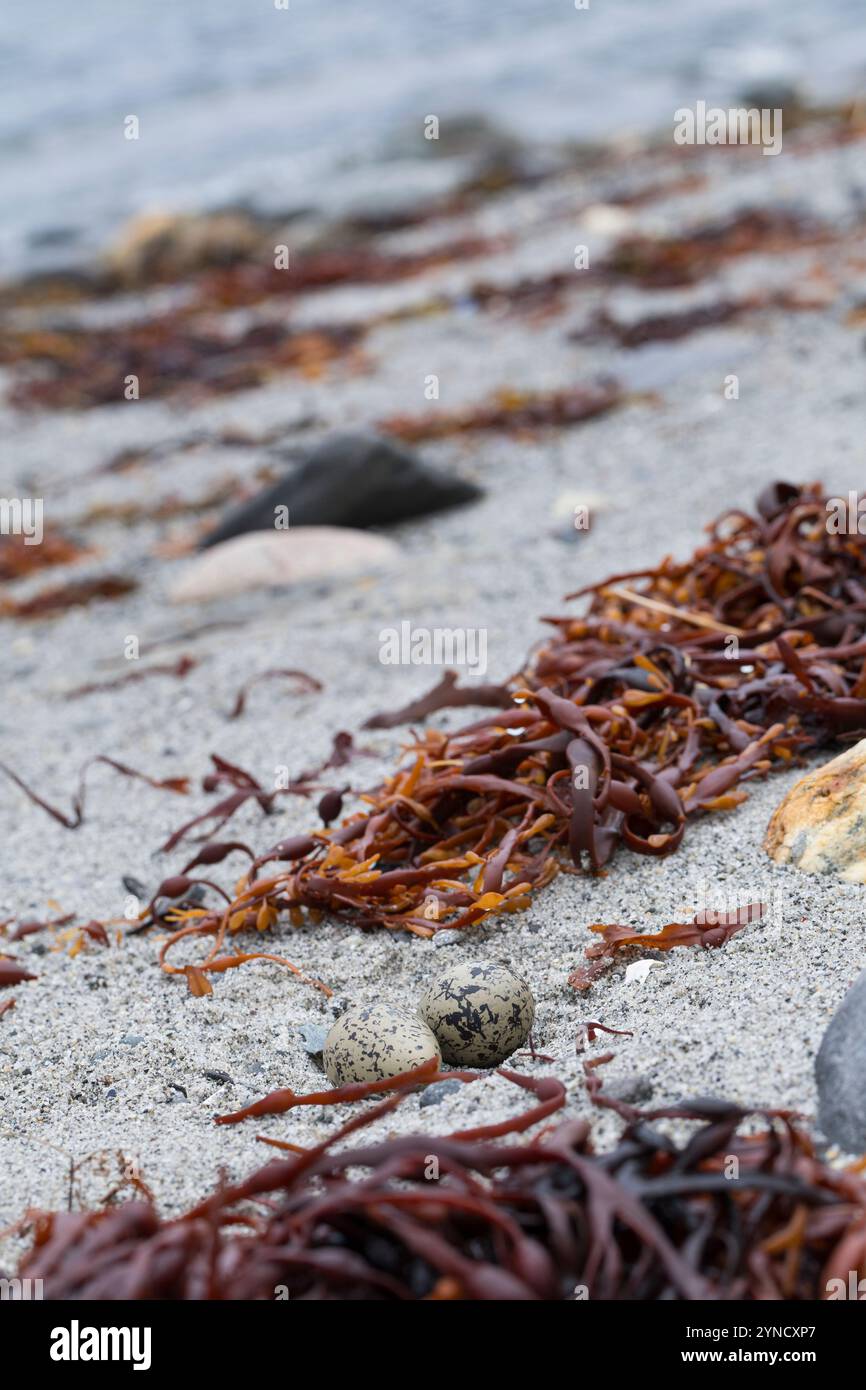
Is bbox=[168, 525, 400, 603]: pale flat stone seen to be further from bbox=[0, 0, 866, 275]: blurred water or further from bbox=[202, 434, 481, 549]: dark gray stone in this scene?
bbox=[0, 0, 866, 275]: blurred water

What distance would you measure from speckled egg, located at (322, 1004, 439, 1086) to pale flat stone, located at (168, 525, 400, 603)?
2962 mm

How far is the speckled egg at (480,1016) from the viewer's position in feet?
6.04

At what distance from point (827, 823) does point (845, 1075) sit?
65 cm

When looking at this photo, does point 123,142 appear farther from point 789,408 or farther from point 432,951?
point 432,951

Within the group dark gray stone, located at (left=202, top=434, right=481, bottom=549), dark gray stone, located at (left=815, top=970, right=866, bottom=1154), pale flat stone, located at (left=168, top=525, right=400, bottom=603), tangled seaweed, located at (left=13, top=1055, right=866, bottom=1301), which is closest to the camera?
tangled seaweed, located at (left=13, top=1055, right=866, bottom=1301)

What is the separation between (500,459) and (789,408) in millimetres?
1273

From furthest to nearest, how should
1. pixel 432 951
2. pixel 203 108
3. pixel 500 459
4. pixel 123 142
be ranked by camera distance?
pixel 203 108
pixel 123 142
pixel 500 459
pixel 432 951

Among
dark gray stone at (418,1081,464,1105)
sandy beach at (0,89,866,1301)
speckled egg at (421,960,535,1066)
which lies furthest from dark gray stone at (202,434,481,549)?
dark gray stone at (418,1081,464,1105)

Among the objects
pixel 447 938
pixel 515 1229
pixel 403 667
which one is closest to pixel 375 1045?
pixel 447 938

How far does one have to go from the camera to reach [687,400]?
5.82 meters

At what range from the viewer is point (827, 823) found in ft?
6.75

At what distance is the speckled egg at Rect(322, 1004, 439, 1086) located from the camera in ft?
5.87

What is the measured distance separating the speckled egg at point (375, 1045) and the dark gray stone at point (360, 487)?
3.45 m
